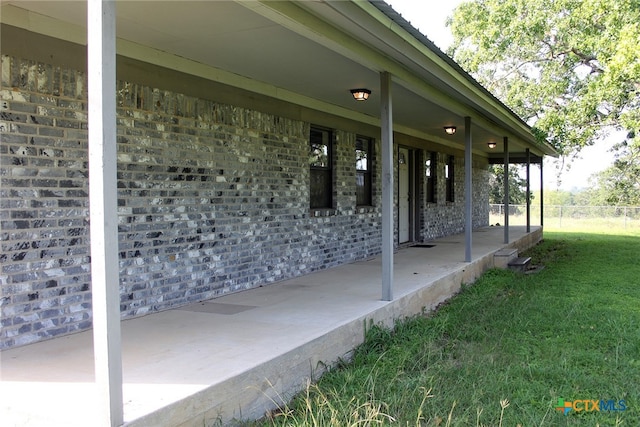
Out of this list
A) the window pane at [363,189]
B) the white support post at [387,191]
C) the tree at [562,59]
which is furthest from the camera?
the tree at [562,59]

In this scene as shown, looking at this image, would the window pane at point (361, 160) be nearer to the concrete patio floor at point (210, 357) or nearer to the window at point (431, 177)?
the concrete patio floor at point (210, 357)

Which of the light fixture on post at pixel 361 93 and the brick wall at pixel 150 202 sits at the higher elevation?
the light fixture on post at pixel 361 93

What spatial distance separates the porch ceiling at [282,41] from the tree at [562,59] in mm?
4741

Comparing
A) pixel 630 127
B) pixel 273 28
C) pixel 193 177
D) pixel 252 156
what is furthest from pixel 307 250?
pixel 630 127

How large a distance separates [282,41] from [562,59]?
47.2 ft

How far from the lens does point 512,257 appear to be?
984 centimetres

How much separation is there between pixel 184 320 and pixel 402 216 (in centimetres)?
721

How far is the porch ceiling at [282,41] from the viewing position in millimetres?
3648

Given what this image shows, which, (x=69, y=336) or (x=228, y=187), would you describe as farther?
(x=228, y=187)

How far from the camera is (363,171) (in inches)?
Answer: 354

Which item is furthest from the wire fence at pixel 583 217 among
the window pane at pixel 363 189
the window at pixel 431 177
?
the window pane at pixel 363 189

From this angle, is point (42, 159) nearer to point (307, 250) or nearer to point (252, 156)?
point (252, 156)

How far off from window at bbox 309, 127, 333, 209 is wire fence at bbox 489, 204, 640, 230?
16.8m

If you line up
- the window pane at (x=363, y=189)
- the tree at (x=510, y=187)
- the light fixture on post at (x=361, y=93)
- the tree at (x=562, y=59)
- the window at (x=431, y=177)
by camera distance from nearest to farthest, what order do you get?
the light fixture on post at (x=361, y=93) → the window pane at (x=363, y=189) → the tree at (x=562, y=59) → the window at (x=431, y=177) → the tree at (x=510, y=187)
